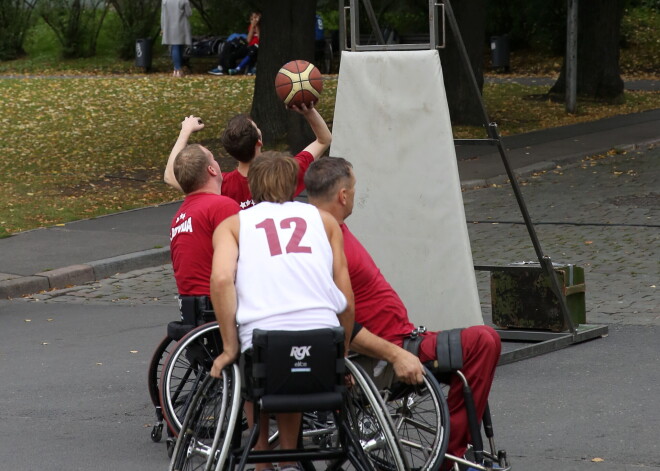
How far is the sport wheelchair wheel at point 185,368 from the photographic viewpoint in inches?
214

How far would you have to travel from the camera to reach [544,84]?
2762cm

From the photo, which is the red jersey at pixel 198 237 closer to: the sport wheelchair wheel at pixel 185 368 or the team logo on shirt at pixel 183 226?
the team logo on shirt at pixel 183 226

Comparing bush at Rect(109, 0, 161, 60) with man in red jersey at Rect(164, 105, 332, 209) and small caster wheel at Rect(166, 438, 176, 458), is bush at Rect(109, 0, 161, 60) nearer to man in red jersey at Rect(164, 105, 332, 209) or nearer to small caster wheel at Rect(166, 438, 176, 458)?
man in red jersey at Rect(164, 105, 332, 209)

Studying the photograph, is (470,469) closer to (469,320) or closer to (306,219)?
(306,219)

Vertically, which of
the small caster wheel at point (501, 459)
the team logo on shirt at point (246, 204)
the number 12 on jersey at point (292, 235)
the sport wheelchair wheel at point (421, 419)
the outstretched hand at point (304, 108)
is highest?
the outstretched hand at point (304, 108)

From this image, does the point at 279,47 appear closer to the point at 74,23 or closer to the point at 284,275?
the point at 284,275

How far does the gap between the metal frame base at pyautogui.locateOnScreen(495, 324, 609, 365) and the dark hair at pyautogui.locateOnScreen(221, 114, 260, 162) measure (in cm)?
234

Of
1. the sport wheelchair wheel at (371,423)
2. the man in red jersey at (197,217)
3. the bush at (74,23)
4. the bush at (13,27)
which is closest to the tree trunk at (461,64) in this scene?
the bush at (74,23)

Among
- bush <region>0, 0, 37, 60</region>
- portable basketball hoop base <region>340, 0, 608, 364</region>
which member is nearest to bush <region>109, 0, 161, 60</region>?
bush <region>0, 0, 37, 60</region>

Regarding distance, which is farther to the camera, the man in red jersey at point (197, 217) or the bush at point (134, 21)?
the bush at point (134, 21)

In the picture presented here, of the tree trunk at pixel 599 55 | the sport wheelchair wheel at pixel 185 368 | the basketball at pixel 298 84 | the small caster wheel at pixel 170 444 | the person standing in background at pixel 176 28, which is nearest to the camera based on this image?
the sport wheelchair wheel at pixel 185 368

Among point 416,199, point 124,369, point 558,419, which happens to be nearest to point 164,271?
point 124,369

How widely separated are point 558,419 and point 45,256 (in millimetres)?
6847

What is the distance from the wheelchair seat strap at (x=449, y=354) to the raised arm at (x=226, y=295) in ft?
3.33
